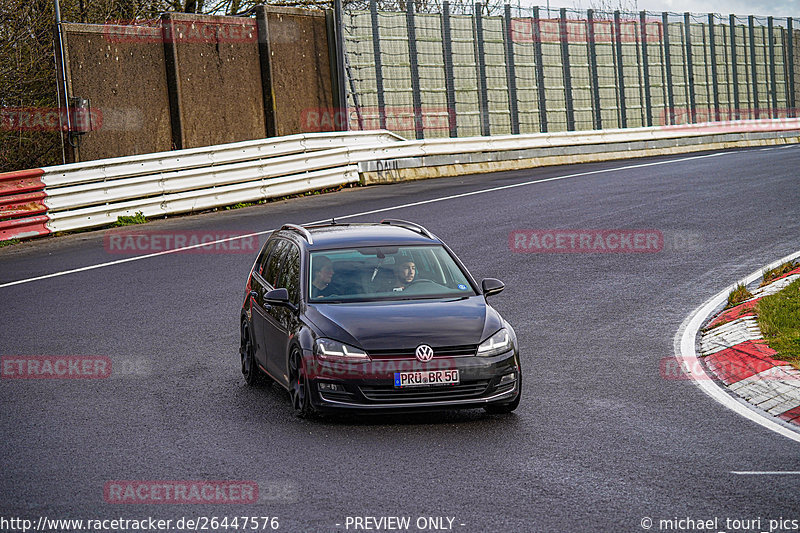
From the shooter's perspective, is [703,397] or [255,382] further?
[255,382]

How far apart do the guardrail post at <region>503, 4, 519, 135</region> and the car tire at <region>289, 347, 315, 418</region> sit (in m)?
23.0

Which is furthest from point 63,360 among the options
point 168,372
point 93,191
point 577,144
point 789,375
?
point 577,144

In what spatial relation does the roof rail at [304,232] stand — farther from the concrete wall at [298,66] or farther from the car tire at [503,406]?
the concrete wall at [298,66]

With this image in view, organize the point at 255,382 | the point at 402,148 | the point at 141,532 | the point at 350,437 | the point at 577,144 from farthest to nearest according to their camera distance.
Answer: the point at 577,144 < the point at 402,148 < the point at 255,382 < the point at 350,437 < the point at 141,532

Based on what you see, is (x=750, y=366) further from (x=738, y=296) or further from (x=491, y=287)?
Answer: (x=738, y=296)

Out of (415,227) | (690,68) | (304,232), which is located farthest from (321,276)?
(690,68)

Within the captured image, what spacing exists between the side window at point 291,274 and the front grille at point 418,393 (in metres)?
1.33

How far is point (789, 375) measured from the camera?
869 centimetres

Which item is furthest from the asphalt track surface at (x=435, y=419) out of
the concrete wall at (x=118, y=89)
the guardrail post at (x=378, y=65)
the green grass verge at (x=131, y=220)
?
the guardrail post at (x=378, y=65)

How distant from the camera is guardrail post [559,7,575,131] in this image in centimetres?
3216

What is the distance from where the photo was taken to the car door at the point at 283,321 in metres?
8.66

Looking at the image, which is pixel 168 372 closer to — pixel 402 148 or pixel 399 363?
pixel 399 363

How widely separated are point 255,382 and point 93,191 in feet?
37.5

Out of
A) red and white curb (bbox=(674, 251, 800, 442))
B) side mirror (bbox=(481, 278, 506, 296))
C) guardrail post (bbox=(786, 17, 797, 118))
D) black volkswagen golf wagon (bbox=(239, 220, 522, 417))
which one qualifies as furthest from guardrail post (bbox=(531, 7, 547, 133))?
side mirror (bbox=(481, 278, 506, 296))
